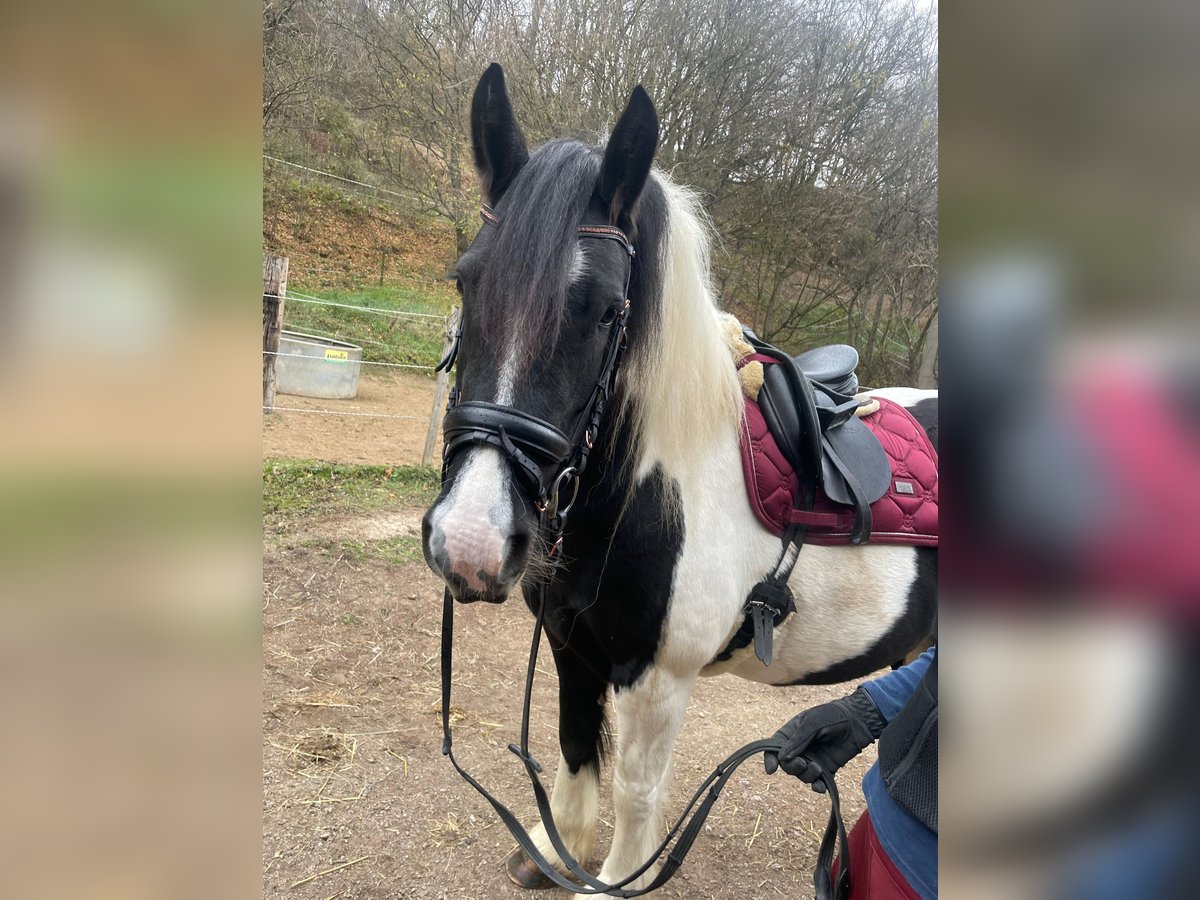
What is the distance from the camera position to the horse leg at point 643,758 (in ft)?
5.72

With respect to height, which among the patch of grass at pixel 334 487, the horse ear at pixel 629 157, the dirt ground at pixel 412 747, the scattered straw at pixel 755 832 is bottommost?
the scattered straw at pixel 755 832

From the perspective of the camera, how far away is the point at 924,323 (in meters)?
11.2

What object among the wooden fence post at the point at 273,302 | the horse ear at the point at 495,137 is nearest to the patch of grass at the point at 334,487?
the wooden fence post at the point at 273,302

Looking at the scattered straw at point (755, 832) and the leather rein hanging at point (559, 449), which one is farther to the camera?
the scattered straw at point (755, 832)

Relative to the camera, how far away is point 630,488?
165cm

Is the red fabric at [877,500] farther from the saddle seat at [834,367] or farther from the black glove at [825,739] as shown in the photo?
the black glove at [825,739]

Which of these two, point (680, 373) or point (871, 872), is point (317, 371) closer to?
point (680, 373)

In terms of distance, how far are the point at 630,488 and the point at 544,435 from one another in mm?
417

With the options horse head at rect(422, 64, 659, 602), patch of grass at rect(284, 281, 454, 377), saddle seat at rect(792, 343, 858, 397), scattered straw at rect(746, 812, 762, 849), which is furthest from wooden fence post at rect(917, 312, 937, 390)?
horse head at rect(422, 64, 659, 602)

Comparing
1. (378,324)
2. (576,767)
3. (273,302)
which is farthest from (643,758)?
(378,324)
